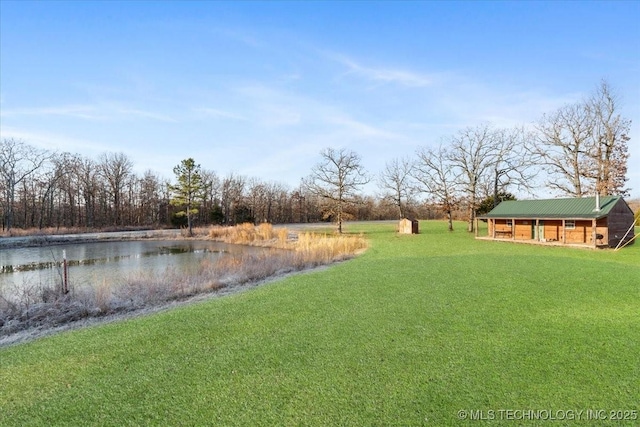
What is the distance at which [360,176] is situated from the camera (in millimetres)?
29188

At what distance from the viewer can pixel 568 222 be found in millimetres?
17000

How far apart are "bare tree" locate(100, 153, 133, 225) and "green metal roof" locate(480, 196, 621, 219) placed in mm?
40473

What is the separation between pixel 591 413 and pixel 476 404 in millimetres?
879

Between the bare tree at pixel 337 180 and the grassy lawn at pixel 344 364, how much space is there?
2194 centimetres

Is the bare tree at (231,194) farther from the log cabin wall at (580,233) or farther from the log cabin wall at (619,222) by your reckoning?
the log cabin wall at (619,222)

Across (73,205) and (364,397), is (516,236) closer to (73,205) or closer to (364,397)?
(364,397)

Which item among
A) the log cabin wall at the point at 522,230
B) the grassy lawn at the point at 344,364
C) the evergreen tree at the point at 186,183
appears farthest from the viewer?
the evergreen tree at the point at 186,183

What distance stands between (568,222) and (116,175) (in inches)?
1790

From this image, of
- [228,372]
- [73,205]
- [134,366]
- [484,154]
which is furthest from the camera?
[73,205]

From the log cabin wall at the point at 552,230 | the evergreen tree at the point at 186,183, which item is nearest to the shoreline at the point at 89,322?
the log cabin wall at the point at 552,230

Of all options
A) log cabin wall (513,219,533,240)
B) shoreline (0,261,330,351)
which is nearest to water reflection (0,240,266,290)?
shoreline (0,261,330,351)

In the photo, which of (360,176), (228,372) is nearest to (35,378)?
(228,372)

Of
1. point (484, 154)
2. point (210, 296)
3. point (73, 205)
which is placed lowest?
point (210, 296)

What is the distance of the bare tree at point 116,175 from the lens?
40.6 m
